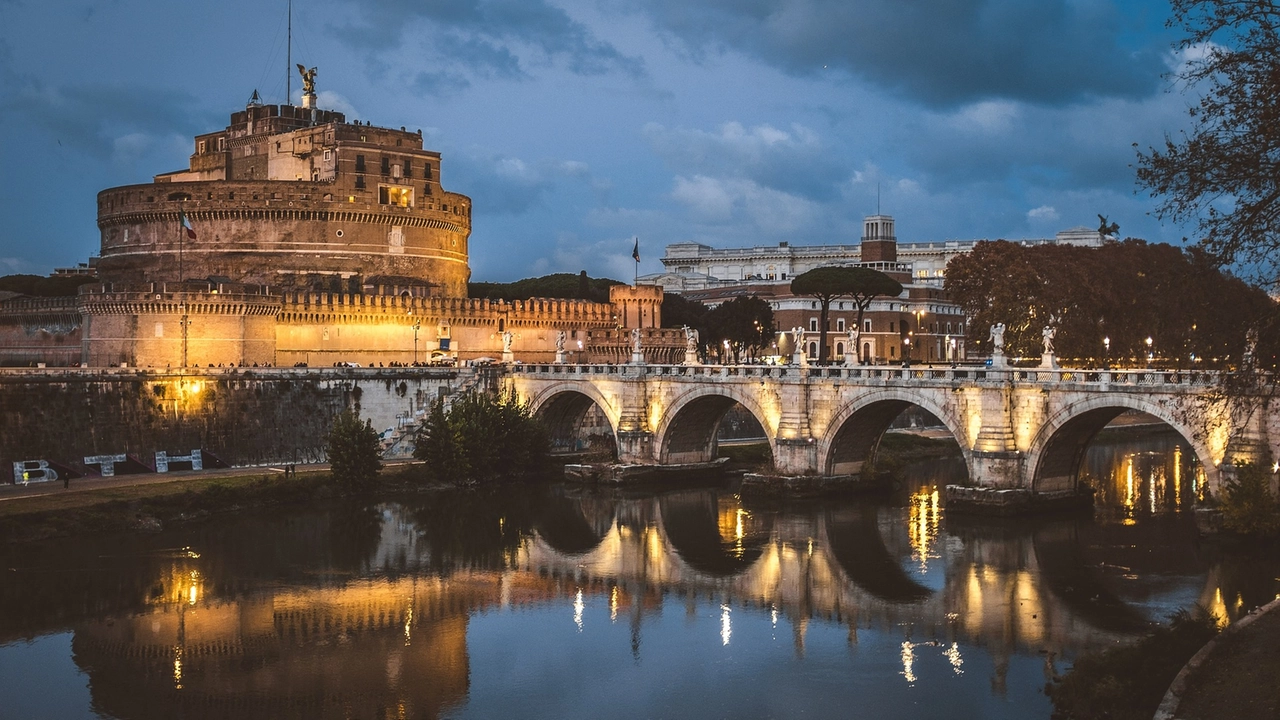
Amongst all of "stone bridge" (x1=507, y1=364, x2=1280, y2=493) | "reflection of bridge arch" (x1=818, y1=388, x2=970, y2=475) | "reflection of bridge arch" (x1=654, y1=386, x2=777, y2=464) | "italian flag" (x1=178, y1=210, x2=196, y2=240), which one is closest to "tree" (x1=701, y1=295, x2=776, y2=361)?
"stone bridge" (x1=507, y1=364, x2=1280, y2=493)

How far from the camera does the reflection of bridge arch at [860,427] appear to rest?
4303cm

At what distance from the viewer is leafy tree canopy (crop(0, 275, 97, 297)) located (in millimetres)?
79000

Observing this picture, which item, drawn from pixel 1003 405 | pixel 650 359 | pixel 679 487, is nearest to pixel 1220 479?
pixel 1003 405

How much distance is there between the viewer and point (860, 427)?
46.2 metres

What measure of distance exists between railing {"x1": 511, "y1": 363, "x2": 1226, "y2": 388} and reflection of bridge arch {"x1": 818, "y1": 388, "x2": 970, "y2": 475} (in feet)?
1.95

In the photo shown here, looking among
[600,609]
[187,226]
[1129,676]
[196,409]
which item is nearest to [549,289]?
[187,226]

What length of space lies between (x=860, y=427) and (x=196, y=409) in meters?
25.7

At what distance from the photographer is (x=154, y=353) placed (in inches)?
2199

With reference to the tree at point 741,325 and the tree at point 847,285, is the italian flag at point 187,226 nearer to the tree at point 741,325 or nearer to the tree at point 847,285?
the tree at point 741,325

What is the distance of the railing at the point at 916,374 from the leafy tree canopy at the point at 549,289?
32316mm

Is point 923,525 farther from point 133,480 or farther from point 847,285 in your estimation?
point 847,285

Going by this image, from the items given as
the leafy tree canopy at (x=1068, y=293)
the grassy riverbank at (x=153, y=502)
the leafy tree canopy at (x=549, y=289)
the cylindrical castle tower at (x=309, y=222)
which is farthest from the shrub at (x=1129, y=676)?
the leafy tree canopy at (x=549, y=289)

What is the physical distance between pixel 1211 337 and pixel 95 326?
50.1 m

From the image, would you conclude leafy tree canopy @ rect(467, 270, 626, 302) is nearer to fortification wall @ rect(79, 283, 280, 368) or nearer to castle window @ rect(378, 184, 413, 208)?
castle window @ rect(378, 184, 413, 208)
